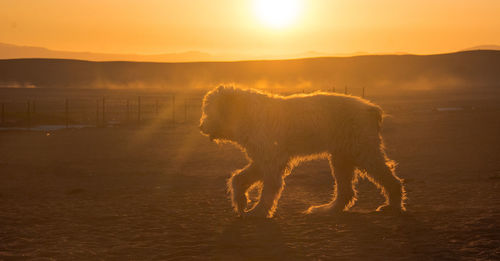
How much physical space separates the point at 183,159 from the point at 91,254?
9.73 meters

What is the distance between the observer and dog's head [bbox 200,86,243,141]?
8031 millimetres

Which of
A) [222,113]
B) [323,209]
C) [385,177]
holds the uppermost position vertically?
[222,113]

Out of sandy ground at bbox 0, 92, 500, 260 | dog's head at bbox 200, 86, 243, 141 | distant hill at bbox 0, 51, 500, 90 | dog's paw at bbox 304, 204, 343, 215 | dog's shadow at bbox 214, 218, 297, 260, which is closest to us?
dog's shadow at bbox 214, 218, 297, 260

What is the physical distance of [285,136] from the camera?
801cm

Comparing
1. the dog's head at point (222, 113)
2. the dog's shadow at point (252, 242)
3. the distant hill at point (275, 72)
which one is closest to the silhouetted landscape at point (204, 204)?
the dog's shadow at point (252, 242)

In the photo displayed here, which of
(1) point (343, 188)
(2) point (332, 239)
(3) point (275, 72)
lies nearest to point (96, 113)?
(1) point (343, 188)

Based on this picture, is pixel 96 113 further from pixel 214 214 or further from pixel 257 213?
pixel 257 213

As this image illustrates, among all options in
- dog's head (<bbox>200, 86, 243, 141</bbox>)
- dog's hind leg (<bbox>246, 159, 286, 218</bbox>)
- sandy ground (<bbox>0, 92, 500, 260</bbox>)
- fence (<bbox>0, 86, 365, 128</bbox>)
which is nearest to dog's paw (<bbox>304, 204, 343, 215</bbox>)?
sandy ground (<bbox>0, 92, 500, 260</bbox>)

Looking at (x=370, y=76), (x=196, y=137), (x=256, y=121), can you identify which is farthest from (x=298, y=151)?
(x=370, y=76)

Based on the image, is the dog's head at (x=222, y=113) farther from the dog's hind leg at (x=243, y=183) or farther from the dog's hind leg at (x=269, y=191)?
the dog's hind leg at (x=269, y=191)

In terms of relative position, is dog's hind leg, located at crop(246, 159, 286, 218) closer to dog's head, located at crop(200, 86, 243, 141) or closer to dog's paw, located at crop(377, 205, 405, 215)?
dog's head, located at crop(200, 86, 243, 141)

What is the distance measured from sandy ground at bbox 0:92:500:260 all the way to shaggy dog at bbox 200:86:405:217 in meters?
0.40

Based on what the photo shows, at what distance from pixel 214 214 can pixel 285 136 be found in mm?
1522

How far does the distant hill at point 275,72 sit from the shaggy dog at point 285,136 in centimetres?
11733
